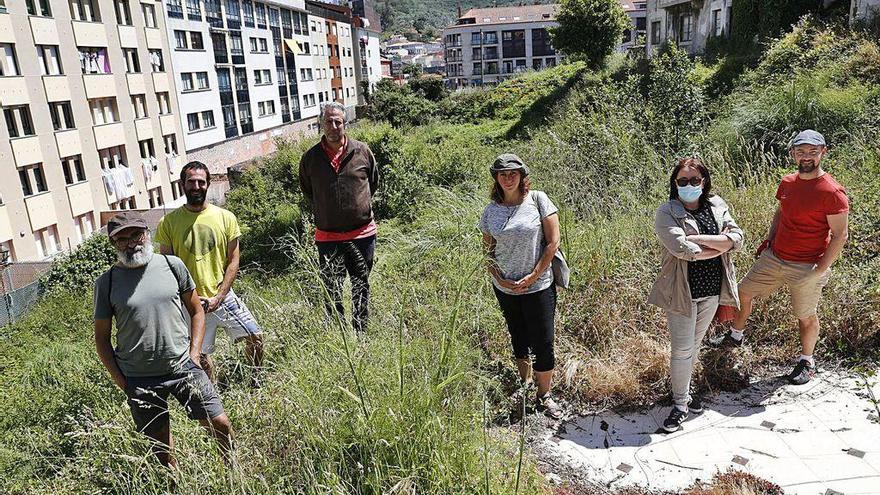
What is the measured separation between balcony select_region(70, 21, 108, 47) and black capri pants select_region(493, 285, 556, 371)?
2932 centimetres

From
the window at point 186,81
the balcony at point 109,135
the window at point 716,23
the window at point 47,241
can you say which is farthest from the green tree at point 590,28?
the window at point 47,241

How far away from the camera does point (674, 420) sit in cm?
349

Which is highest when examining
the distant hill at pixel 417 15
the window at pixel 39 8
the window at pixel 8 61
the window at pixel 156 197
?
the distant hill at pixel 417 15

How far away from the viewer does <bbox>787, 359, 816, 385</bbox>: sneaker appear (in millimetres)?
3842

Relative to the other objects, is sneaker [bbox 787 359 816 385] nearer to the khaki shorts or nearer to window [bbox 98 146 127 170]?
the khaki shorts

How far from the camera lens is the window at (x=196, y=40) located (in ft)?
110

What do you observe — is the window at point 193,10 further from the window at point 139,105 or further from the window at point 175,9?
the window at point 139,105

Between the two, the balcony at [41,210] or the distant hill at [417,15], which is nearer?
the balcony at [41,210]

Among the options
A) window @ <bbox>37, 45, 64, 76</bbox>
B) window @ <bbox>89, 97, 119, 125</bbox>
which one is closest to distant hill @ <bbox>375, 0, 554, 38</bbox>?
window @ <bbox>89, 97, 119, 125</bbox>

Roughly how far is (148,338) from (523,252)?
2.08 meters

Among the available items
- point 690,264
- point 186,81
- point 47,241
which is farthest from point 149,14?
point 690,264

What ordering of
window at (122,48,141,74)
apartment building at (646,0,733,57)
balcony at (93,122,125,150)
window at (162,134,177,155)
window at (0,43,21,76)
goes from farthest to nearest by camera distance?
window at (162,134,177,155), window at (122,48,141,74), balcony at (93,122,125,150), apartment building at (646,0,733,57), window at (0,43,21,76)

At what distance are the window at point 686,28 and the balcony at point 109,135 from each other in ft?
90.3

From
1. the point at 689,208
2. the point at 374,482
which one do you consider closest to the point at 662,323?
the point at 689,208
